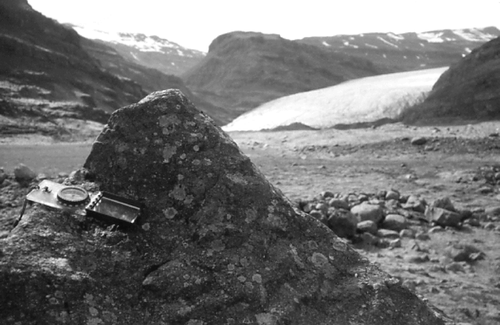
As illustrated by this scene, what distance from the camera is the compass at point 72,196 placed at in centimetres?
219

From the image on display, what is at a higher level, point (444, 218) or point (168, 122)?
point (168, 122)

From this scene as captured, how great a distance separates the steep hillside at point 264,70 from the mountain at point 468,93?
127ft

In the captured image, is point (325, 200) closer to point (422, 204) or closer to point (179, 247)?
point (422, 204)

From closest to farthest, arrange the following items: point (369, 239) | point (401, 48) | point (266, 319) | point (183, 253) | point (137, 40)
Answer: point (266, 319), point (183, 253), point (369, 239), point (401, 48), point (137, 40)

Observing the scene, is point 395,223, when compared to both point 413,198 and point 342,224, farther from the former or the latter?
point 413,198

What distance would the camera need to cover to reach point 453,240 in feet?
19.4

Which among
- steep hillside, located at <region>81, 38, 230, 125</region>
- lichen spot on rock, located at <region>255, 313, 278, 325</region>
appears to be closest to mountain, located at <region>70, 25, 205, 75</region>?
steep hillside, located at <region>81, 38, 230, 125</region>

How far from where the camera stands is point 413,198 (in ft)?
24.1

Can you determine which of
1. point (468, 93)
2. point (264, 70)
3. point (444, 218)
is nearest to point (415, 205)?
point (444, 218)

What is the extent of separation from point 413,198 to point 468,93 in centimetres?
1394

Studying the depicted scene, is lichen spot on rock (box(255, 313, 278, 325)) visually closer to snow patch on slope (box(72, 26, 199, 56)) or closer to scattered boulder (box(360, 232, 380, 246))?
scattered boulder (box(360, 232, 380, 246))

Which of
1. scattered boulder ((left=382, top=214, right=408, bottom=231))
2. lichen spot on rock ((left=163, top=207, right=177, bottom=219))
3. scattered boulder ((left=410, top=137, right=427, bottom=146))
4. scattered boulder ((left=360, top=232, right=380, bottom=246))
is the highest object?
lichen spot on rock ((left=163, top=207, right=177, bottom=219))

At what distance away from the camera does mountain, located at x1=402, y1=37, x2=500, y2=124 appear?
→ 17.8 metres

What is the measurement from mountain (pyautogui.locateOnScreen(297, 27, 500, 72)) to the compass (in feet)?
262
